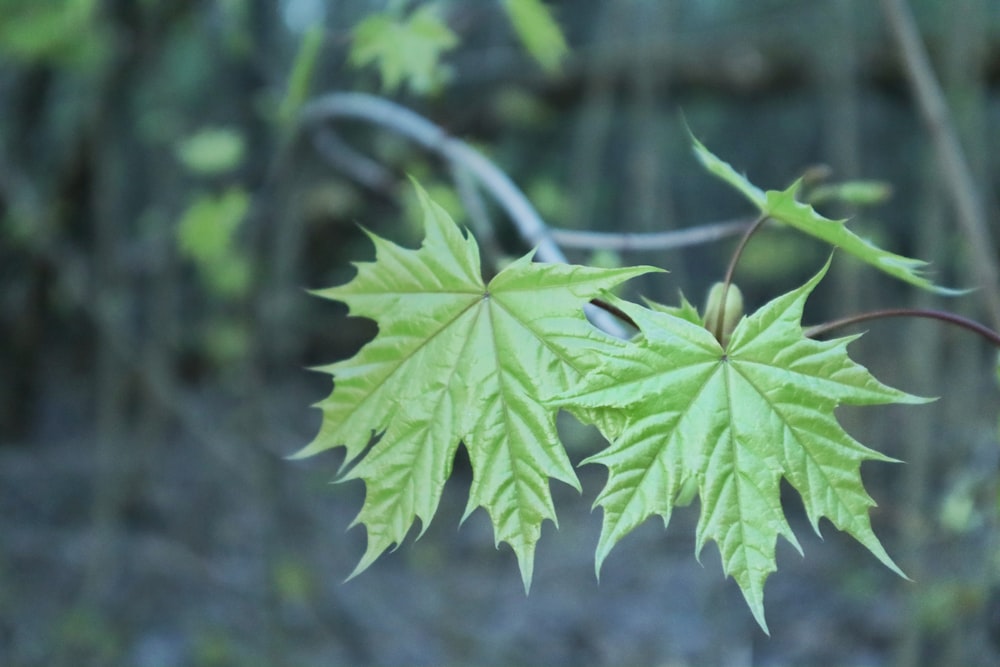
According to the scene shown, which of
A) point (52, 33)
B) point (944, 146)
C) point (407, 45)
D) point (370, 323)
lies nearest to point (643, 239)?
point (944, 146)

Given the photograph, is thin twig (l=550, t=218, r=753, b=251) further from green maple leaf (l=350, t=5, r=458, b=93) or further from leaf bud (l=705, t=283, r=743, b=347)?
→ green maple leaf (l=350, t=5, r=458, b=93)

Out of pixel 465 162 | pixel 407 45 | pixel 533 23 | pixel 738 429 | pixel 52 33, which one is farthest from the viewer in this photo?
pixel 52 33

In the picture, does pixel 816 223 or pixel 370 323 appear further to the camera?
pixel 370 323

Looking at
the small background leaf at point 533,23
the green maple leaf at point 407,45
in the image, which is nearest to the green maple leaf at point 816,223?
the green maple leaf at point 407,45

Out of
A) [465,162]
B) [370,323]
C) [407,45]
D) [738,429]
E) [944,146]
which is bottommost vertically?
[738,429]

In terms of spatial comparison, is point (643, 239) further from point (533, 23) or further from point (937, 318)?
point (533, 23)

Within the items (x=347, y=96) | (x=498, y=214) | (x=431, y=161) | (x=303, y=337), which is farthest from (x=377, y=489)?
(x=303, y=337)
